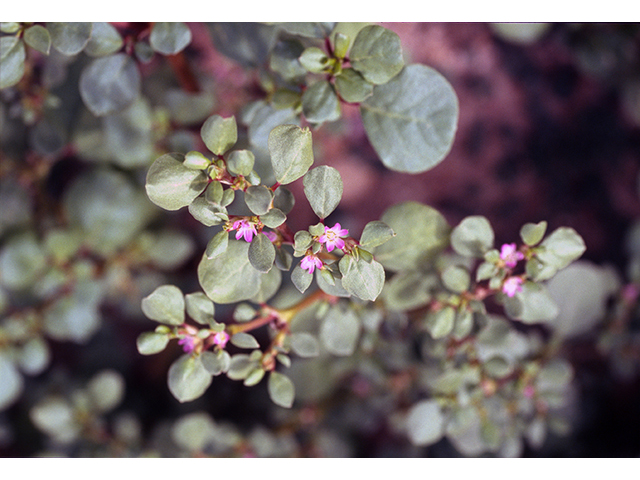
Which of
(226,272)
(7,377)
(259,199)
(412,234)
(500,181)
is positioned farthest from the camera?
(500,181)

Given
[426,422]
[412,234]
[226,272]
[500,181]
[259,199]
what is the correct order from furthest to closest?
1. [500,181]
2. [426,422]
3. [412,234]
4. [226,272]
5. [259,199]

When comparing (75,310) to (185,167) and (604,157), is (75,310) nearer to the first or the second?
(185,167)

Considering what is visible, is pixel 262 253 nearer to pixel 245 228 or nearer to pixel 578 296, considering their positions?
pixel 245 228

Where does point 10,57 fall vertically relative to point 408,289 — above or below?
above

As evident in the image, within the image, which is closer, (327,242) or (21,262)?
(327,242)

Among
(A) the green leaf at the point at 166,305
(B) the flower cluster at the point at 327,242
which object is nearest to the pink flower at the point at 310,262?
(B) the flower cluster at the point at 327,242

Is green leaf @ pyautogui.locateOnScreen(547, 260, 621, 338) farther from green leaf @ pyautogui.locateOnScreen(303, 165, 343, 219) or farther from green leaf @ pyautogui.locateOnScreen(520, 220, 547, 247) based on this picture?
green leaf @ pyautogui.locateOnScreen(303, 165, 343, 219)

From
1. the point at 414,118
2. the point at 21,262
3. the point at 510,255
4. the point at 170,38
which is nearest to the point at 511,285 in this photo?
the point at 510,255

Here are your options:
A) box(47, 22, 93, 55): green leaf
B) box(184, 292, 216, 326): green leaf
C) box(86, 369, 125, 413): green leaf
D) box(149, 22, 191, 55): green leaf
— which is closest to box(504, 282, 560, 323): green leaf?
box(184, 292, 216, 326): green leaf
